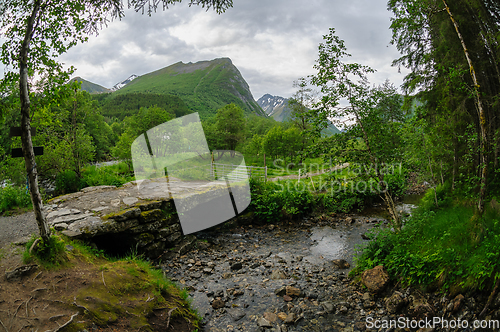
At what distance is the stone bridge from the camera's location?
6.95 meters

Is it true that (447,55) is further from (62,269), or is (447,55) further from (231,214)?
(62,269)

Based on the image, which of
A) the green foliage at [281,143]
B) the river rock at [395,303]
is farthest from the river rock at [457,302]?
the green foliage at [281,143]

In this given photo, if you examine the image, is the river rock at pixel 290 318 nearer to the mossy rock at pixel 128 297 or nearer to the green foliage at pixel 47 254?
the mossy rock at pixel 128 297

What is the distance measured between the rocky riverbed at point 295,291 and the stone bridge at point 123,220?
0.95m

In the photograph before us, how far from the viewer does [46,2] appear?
4.31 meters

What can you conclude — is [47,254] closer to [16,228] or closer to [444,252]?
[16,228]

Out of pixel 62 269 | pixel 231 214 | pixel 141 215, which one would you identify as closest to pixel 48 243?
pixel 62 269

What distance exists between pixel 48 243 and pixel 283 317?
4809 mm

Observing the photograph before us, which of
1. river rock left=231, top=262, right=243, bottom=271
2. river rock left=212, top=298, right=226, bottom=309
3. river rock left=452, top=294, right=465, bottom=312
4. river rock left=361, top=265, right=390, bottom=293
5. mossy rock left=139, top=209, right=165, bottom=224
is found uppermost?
mossy rock left=139, top=209, right=165, bottom=224

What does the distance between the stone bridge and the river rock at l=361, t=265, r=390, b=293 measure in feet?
19.2

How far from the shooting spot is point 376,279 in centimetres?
564

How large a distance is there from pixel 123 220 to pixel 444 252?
8.31m

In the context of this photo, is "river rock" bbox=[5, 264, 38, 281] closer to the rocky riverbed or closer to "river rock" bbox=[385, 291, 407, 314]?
the rocky riverbed

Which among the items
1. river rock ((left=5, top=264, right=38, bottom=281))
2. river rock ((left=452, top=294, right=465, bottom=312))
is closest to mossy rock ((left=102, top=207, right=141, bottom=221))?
river rock ((left=5, top=264, right=38, bottom=281))
